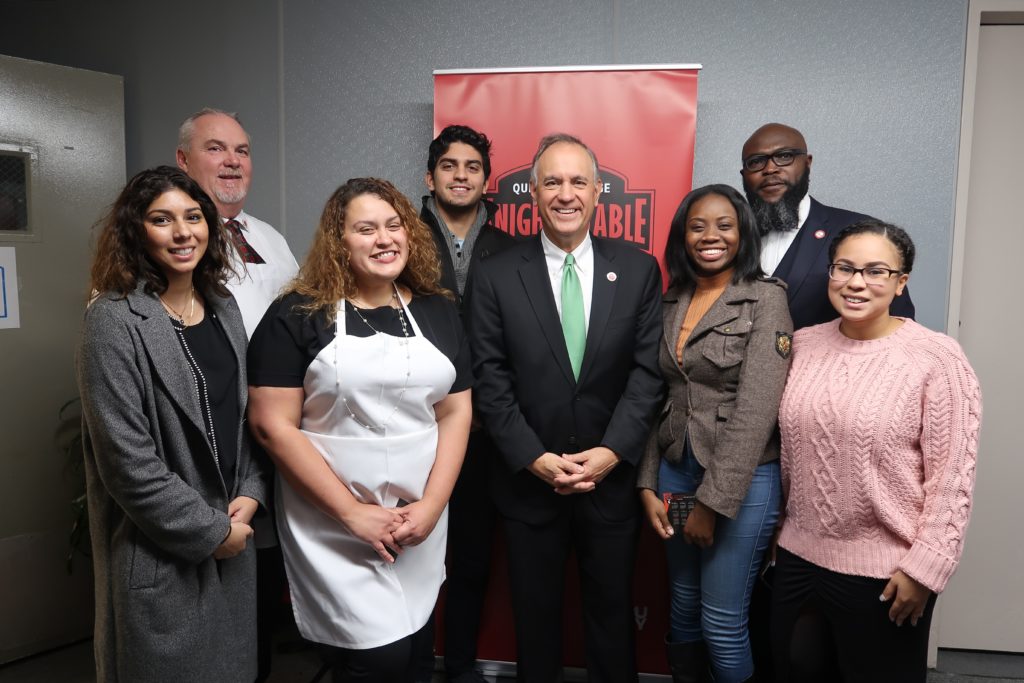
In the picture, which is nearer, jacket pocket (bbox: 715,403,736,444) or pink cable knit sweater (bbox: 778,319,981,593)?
pink cable knit sweater (bbox: 778,319,981,593)

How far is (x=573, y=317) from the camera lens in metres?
2.11

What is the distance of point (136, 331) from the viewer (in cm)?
146

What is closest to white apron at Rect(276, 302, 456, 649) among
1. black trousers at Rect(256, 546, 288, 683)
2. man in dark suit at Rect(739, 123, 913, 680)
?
black trousers at Rect(256, 546, 288, 683)

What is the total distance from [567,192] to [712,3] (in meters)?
1.37

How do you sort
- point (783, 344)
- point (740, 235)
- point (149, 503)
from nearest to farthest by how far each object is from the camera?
point (149, 503) < point (783, 344) < point (740, 235)

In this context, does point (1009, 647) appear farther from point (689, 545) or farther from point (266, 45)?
point (266, 45)

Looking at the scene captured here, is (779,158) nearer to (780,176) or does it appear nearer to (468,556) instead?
(780,176)

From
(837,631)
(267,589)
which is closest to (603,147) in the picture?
(837,631)

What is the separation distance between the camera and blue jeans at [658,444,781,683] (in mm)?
1929

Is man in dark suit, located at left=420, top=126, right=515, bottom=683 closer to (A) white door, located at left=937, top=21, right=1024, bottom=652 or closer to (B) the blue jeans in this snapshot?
(B) the blue jeans

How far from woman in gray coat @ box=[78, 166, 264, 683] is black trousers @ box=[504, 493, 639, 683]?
871 millimetres

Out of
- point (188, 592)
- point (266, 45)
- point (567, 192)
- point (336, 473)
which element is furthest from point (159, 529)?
point (266, 45)

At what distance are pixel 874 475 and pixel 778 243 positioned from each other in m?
0.99

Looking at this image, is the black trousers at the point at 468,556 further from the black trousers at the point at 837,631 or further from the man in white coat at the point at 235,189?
the black trousers at the point at 837,631
